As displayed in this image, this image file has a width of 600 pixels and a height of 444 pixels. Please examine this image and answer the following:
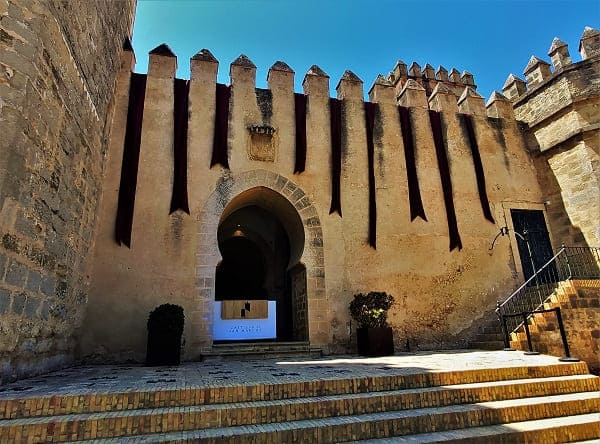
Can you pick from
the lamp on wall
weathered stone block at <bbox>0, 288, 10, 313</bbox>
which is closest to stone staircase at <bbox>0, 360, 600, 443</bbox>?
weathered stone block at <bbox>0, 288, 10, 313</bbox>

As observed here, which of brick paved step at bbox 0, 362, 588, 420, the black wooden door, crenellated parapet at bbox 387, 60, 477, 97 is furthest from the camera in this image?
crenellated parapet at bbox 387, 60, 477, 97

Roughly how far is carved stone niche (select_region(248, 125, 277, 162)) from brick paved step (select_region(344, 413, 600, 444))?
7079 millimetres

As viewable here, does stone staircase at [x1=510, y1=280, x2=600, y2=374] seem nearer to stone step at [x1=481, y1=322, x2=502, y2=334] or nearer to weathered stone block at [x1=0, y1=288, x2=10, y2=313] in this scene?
stone step at [x1=481, y1=322, x2=502, y2=334]

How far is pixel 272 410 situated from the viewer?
3.83 metres

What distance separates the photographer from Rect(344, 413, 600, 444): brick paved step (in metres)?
3.59

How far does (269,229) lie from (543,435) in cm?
935

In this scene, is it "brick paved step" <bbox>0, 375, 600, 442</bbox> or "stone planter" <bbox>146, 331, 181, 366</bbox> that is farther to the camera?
"stone planter" <bbox>146, 331, 181, 366</bbox>

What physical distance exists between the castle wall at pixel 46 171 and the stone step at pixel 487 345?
354 inches

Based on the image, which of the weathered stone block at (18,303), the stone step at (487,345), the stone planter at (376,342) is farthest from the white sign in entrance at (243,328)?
the stone step at (487,345)

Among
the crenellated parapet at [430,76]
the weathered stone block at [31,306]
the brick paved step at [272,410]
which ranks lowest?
the brick paved step at [272,410]

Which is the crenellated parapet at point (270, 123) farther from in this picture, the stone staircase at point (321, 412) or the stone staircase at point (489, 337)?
the stone staircase at point (321, 412)

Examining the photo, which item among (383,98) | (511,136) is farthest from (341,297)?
(511,136)

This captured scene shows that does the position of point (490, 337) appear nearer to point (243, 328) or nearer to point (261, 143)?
point (243, 328)

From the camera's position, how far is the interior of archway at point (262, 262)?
9.36m
